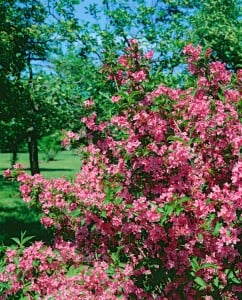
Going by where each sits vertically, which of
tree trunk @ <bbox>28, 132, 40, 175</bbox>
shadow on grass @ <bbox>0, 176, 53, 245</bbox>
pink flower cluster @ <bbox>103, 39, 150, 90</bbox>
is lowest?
shadow on grass @ <bbox>0, 176, 53, 245</bbox>

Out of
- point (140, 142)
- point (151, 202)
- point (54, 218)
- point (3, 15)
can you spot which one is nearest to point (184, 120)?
point (140, 142)

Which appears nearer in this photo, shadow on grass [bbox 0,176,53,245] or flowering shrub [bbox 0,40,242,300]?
flowering shrub [bbox 0,40,242,300]

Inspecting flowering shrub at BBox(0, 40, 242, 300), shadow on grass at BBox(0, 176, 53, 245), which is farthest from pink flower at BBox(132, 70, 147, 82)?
shadow on grass at BBox(0, 176, 53, 245)

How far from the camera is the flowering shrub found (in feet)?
13.6

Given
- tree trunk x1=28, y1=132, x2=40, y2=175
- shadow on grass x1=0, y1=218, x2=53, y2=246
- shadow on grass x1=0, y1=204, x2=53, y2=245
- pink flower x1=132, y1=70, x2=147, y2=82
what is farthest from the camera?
tree trunk x1=28, y1=132, x2=40, y2=175

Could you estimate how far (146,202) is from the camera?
417cm

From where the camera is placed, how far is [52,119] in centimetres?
1442

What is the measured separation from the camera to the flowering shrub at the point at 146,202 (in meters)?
4.14

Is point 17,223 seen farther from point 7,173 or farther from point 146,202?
point 146,202

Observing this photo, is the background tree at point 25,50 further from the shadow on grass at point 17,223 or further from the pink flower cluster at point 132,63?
the pink flower cluster at point 132,63

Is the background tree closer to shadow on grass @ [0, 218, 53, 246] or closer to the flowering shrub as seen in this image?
shadow on grass @ [0, 218, 53, 246]

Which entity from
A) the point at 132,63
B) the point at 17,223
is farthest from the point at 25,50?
the point at 132,63

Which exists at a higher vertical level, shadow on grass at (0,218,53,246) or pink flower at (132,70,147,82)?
pink flower at (132,70,147,82)

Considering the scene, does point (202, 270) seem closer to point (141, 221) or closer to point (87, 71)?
point (141, 221)
